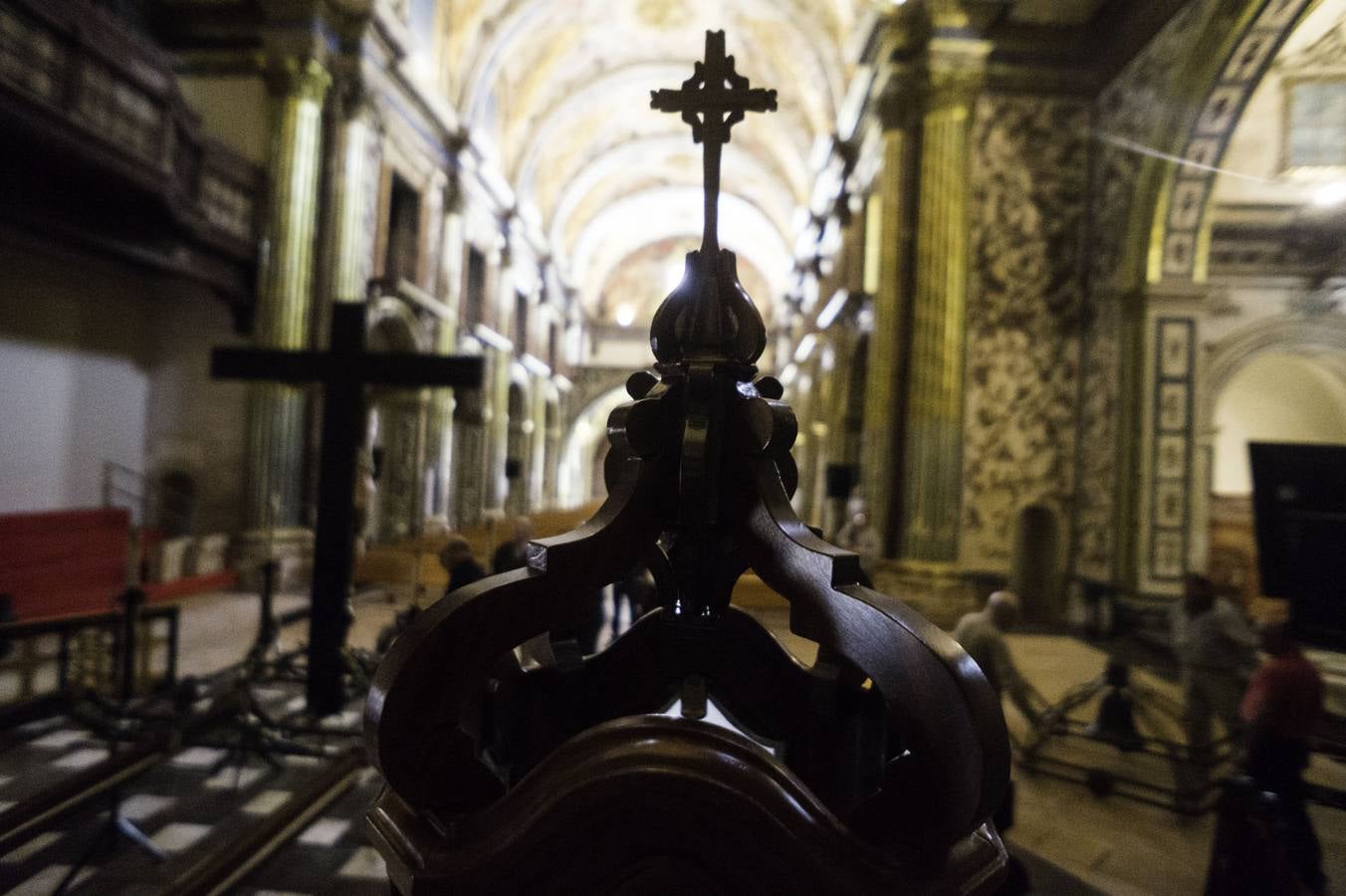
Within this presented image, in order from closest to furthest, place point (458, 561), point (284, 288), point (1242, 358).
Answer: point (458, 561), point (1242, 358), point (284, 288)

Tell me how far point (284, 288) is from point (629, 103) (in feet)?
46.5

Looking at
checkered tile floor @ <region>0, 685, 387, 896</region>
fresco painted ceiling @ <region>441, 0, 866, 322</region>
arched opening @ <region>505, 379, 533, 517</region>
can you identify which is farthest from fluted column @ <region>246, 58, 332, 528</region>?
arched opening @ <region>505, 379, 533, 517</region>

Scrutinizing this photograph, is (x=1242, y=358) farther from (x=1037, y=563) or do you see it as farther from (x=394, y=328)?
(x=394, y=328)

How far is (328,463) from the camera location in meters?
5.22

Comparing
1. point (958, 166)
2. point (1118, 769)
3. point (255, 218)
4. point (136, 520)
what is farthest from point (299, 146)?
point (1118, 769)

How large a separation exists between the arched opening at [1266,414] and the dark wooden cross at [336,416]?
1129 centimetres

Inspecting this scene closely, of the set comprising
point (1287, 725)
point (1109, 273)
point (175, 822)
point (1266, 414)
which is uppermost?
point (1109, 273)

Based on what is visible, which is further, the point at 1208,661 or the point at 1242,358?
the point at 1242,358

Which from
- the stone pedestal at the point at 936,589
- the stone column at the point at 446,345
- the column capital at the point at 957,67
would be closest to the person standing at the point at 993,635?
the stone pedestal at the point at 936,589

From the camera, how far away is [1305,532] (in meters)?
3.41

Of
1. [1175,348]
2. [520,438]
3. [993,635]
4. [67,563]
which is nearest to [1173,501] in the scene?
[1175,348]

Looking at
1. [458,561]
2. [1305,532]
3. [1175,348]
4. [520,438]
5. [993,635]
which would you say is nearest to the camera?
[1305,532]

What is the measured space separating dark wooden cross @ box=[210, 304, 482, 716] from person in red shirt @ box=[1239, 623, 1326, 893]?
448 cm

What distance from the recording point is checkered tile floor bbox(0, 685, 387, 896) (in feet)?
10.5
